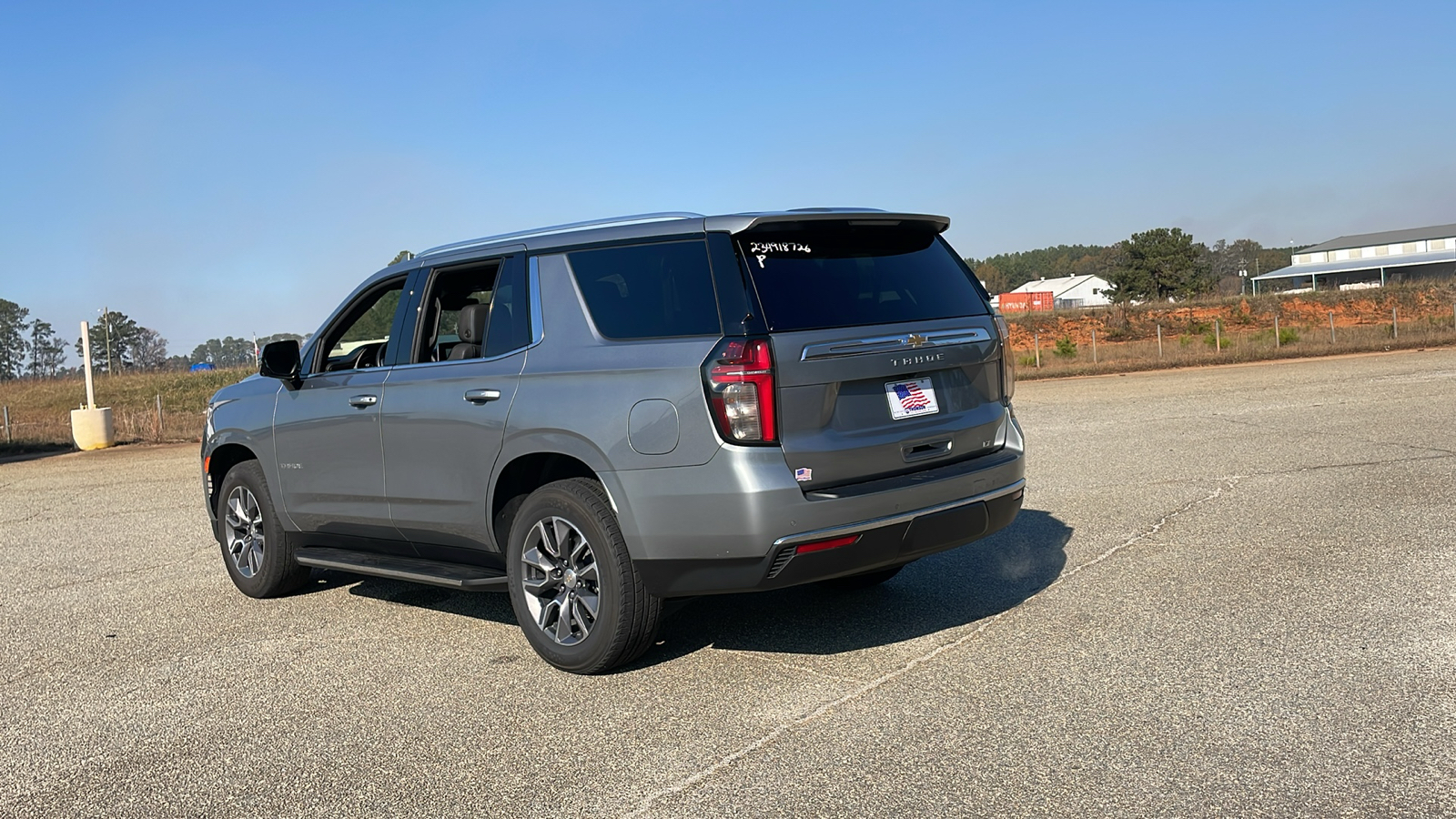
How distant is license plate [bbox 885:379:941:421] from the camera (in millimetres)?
4984

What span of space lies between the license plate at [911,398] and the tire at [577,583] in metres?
1.29

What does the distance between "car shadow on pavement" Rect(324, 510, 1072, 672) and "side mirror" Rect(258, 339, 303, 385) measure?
4.82 ft

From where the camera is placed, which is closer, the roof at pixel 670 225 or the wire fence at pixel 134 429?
the roof at pixel 670 225

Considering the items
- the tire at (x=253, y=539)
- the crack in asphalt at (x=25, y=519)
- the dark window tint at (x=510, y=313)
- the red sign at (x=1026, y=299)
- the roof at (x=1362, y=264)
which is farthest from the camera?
the red sign at (x=1026, y=299)

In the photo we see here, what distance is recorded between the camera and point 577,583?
17.0 ft

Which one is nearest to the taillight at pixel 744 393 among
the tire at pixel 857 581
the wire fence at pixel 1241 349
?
the tire at pixel 857 581

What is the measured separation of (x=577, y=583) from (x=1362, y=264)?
10168cm

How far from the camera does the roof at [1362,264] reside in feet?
286

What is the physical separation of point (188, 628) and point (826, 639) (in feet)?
11.9

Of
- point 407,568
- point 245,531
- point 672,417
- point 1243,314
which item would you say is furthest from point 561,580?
point 1243,314

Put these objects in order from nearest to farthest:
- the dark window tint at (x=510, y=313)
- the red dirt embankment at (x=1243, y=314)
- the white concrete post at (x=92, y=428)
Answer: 1. the dark window tint at (x=510, y=313)
2. the white concrete post at (x=92, y=428)
3. the red dirt embankment at (x=1243, y=314)

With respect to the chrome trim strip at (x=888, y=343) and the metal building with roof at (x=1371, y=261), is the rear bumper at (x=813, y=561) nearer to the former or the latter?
the chrome trim strip at (x=888, y=343)

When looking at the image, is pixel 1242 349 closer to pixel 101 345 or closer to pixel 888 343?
pixel 888 343

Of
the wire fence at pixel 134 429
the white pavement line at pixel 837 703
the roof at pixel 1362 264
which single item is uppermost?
the roof at pixel 1362 264
